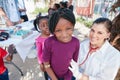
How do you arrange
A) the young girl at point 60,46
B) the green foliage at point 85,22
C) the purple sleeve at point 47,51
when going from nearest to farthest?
the young girl at point 60,46
the purple sleeve at point 47,51
the green foliage at point 85,22

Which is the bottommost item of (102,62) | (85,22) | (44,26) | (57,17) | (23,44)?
(85,22)

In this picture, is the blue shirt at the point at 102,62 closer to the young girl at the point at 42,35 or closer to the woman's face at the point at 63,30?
the woman's face at the point at 63,30

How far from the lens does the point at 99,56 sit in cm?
152

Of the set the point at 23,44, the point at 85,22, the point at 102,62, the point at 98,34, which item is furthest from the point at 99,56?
the point at 85,22

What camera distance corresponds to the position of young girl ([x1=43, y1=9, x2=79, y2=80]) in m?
1.57

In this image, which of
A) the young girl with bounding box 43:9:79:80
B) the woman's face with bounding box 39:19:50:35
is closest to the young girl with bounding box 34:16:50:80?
the woman's face with bounding box 39:19:50:35

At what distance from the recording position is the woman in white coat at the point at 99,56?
1.47m

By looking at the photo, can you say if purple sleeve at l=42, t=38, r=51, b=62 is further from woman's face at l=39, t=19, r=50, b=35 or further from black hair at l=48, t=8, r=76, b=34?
woman's face at l=39, t=19, r=50, b=35

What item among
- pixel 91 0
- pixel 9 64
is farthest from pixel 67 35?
pixel 91 0

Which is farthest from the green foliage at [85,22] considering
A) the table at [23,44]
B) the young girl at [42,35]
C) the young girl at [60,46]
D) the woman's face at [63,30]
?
the woman's face at [63,30]

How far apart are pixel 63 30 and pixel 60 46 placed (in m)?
0.15

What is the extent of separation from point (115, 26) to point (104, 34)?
0.46 m

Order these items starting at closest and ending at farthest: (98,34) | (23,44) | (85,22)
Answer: (98,34) < (23,44) < (85,22)

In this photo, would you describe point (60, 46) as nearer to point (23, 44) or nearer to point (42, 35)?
point (42, 35)
